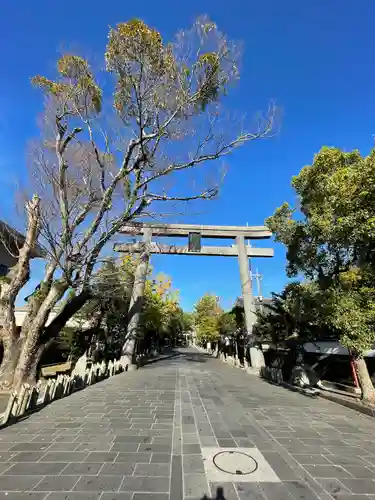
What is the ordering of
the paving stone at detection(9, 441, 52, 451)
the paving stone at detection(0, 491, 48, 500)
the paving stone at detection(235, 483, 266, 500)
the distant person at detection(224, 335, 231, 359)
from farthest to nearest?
the distant person at detection(224, 335, 231, 359) < the paving stone at detection(9, 441, 52, 451) < the paving stone at detection(235, 483, 266, 500) < the paving stone at detection(0, 491, 48, 500)

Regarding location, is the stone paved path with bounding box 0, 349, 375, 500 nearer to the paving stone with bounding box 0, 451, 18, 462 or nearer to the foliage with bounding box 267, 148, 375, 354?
the paving stone with bounding box 0, 451, 18, 462

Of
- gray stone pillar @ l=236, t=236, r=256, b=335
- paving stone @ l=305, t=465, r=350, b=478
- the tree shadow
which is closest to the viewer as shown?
paving stone @ l=305, t=465, r=350, b=478

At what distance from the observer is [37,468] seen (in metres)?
3.71

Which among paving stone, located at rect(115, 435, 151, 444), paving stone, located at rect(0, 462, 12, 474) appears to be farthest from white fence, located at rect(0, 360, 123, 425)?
paving stone, located at rect(115, 435, 151, 444)

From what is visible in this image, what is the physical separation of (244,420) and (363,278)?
193 inches

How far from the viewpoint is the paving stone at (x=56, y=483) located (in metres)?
3.22

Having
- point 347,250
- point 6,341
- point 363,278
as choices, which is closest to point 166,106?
point 347,250

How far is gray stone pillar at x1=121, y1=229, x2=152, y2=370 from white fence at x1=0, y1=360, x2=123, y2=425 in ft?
18.7

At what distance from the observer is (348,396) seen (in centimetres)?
887

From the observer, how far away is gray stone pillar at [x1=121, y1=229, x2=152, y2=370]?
17.4m

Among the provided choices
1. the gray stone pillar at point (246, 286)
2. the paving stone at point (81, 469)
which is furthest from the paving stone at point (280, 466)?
the gray stone pillar at point (246, 286)

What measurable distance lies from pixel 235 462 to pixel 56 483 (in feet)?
7.79

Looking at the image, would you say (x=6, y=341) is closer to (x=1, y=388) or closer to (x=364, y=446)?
(x=1, y=388)

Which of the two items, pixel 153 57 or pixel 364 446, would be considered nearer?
pixel 364 446
